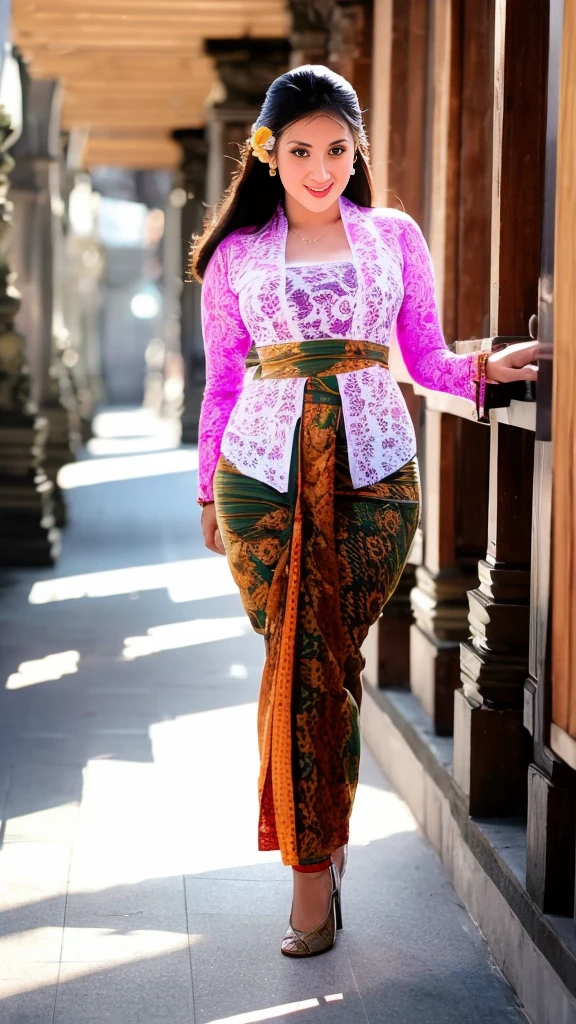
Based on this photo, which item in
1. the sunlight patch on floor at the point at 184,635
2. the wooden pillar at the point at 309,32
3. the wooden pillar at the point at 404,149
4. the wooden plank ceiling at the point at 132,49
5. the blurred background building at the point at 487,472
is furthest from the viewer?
the wooden plank ceiling at the point at 132,49

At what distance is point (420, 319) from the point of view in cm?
312

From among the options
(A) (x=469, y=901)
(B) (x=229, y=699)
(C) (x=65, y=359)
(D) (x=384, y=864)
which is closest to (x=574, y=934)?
(A) (x=469, y=901)

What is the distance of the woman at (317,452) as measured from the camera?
2.97 meters

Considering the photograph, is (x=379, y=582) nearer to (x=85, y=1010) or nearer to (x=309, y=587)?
(x=309, y=587)

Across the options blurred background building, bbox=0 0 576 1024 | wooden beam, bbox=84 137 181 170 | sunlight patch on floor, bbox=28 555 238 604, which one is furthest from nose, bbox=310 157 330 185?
wooden beam, bbox=84 137 181 170

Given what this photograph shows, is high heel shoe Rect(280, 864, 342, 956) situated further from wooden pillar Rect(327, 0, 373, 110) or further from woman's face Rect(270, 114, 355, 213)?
wooden pillar Rect(327, 0, 373, 110)

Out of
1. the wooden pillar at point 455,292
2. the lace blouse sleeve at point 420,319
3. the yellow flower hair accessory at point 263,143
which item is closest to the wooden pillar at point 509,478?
the lace blouse sleeve at point 420,319

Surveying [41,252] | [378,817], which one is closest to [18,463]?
[41,252]

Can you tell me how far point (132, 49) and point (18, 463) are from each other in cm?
427

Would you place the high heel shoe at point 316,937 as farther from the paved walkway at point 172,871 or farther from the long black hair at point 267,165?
the long black hair at point 267,165

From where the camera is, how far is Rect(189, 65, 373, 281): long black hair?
2.98 meters

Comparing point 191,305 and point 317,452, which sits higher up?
point 191,305

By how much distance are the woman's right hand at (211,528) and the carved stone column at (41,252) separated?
8117mm

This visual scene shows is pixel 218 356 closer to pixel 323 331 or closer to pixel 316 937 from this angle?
pixel 323 331
